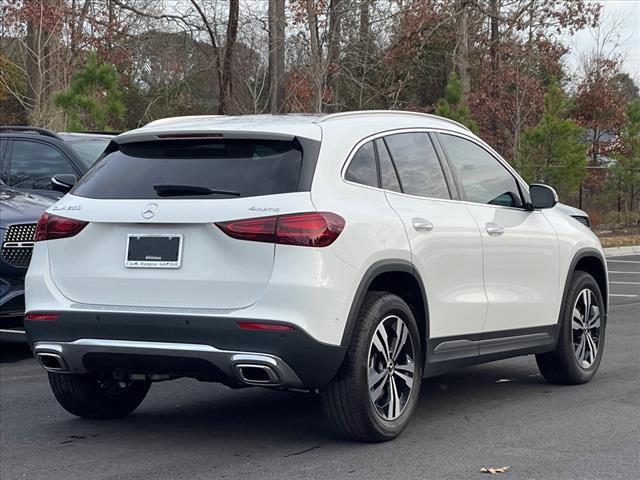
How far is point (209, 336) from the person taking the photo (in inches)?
231

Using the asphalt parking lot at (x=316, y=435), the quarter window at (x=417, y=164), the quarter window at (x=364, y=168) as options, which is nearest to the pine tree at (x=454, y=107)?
the asphalt parking lot at (x=316, y=435)

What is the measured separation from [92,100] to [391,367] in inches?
523

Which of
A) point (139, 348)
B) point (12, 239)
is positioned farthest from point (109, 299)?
point (12, 239)

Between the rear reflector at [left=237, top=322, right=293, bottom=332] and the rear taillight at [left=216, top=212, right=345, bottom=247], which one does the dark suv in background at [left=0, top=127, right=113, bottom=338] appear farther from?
the rear reflector at [left=237, top=322, right=293, bottom=332]

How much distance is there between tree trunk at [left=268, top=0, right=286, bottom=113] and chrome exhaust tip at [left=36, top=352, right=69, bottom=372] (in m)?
15.3

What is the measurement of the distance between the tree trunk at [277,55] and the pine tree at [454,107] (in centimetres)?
381

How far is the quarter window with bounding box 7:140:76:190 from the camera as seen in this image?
11.2m

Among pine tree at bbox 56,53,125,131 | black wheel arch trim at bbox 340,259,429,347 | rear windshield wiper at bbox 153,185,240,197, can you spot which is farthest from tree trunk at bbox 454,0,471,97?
rear windshield wiper at bbox 153,185,240,197

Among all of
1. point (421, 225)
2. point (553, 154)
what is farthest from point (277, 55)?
point (421, 225)

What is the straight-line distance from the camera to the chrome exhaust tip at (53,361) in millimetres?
6293

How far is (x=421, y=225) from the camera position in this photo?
6.69 m

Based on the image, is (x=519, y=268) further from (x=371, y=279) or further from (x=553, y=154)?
(x=553, y=154)

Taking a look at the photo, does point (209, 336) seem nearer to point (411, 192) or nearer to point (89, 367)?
point (89, 367)

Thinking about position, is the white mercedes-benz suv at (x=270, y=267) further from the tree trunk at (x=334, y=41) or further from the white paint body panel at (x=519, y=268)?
the tree trunk at (x=334, y=41)
